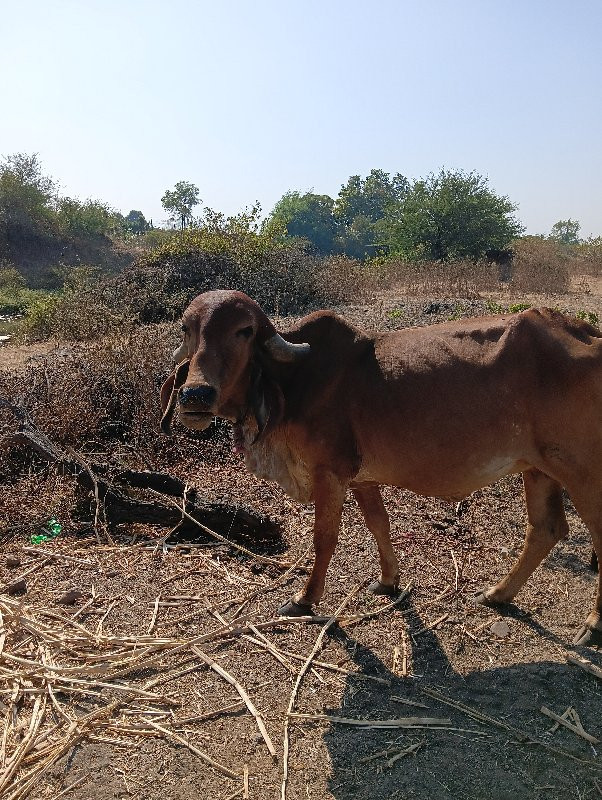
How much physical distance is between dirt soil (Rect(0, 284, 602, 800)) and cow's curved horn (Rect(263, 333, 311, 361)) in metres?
1.69

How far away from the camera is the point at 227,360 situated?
3.62 metres

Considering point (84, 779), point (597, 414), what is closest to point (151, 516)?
point (84, 779)

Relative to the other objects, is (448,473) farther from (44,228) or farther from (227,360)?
(44,228)

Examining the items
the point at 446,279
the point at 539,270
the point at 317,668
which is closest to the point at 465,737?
the point at 317,668

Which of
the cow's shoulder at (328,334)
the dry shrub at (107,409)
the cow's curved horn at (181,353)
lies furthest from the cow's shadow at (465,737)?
the dry shrub at (107,409)

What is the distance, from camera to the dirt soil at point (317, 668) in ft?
9.96

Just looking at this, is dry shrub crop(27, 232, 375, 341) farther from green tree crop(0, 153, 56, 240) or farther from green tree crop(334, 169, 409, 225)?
green tree crop(334, 169, 409, 225)

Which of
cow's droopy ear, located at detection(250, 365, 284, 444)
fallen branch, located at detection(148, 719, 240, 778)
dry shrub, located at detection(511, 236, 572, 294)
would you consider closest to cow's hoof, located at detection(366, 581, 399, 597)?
cow's droopy ear, located at detection(250, 365, 284, 444)

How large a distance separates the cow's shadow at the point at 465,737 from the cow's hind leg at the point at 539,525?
47 cm

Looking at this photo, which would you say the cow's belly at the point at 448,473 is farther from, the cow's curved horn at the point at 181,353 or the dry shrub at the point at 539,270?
the dry shrub at the point at 539,270

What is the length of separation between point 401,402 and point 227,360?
1.09m

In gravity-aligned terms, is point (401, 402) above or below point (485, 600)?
above

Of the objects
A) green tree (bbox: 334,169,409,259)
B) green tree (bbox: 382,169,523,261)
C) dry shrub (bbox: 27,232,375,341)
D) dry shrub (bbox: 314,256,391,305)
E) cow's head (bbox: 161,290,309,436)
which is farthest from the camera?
green tree (bbox: 334,169,409,259)

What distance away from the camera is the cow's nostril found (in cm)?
331
